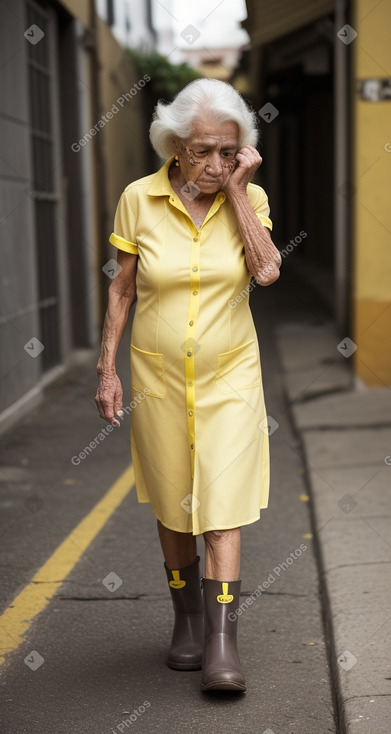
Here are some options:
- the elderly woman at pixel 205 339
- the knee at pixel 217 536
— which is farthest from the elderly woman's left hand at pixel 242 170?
the knee at pixel 217 536

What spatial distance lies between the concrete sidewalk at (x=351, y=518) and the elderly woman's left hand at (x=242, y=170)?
154cm

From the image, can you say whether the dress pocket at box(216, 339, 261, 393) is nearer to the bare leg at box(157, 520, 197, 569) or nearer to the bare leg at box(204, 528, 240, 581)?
the bare leg at box(204, 528, 240, 581)

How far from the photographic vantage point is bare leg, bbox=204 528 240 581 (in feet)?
10.8

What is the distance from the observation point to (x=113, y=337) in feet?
11.3

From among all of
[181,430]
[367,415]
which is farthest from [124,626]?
[367,415]

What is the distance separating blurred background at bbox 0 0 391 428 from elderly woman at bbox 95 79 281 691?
627 mm

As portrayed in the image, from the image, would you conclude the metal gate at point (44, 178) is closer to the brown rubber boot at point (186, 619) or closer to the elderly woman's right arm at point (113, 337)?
the elderly woman's right arm at point (113, 337)

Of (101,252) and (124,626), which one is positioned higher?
(101,252)

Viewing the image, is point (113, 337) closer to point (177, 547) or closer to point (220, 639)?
point (177, 547)

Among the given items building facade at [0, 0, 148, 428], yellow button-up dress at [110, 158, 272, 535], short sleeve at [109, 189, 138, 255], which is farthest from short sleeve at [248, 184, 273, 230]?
building facade at [0, 0, 148, 428]

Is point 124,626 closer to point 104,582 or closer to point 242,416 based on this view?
point 104,582

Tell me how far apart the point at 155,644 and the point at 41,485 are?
240 centimetres

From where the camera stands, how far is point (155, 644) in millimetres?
3791

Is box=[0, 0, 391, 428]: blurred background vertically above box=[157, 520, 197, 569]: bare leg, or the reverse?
box=[0, 0, 391, 428]: blurred background
